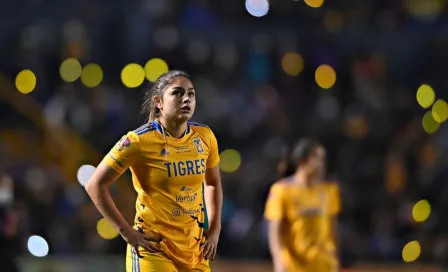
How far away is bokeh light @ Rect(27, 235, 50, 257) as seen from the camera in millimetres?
13570

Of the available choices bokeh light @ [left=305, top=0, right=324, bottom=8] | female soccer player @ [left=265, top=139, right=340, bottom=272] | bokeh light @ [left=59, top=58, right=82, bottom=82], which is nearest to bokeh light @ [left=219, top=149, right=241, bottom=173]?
bokeh light @ [left=59, top=58, right=82, bottom=82]

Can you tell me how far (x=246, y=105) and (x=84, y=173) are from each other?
2.42 metres

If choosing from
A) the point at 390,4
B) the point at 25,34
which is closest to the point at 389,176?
the point at 390,4

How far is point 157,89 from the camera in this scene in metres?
6.58

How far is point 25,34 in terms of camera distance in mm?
15844

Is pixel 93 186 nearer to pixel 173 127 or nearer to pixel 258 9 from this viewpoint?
pixel 173 127

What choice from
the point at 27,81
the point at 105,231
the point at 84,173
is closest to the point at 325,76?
the point at 84,173

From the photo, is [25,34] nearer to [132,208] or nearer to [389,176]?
[132,208]

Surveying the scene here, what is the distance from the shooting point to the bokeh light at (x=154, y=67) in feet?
51.1

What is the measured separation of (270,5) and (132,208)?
4516mm

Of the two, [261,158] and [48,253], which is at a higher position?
[261,158]

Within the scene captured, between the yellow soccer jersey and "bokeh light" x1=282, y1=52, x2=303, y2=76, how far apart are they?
30.7ft

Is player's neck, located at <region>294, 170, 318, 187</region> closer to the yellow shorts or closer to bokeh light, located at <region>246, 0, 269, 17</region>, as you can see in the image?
the yellow shorts

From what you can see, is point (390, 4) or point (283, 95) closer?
point (283, 95)
